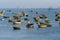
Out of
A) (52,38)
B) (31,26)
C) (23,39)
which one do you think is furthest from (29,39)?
(31,26)

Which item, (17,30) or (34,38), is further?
(17,30)

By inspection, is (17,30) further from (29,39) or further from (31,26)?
(29,39)

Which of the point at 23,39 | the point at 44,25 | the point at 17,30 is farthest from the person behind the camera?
the point at 44,25

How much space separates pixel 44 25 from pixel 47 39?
16.2 metres

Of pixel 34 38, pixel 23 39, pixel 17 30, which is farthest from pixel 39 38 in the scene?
pixel 17 30

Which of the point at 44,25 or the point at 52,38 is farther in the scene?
the point at 44,25

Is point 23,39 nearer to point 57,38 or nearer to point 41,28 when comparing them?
point 57,38

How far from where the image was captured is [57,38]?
42.7 metres

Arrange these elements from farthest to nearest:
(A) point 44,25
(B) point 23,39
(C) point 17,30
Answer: (A) point 44,25, (C) point 17,30, (B) point 23,39

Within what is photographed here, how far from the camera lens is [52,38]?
43438 millimetres

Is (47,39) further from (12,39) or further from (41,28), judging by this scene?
(41,28)

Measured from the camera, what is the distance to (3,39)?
42312 mm

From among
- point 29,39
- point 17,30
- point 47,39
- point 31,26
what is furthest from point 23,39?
point 31,26

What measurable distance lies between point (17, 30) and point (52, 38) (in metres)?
12.6
